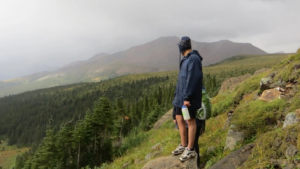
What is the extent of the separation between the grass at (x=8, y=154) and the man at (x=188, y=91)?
132278mm

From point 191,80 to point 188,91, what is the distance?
29 cm

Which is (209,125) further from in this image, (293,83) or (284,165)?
(284,165)

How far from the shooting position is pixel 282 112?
6395 mm

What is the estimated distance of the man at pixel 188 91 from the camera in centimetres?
528

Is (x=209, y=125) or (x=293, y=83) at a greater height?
(x=293, y=83)

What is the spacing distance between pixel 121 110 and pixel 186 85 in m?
45.5

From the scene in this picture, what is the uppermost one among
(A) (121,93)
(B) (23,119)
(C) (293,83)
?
(C) (293,83)

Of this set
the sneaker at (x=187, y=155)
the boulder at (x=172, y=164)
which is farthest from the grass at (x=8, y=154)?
the sneaker at (x=187, y=155)

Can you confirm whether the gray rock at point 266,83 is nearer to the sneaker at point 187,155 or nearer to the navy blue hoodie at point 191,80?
the navy blue hoodie at point 191,80

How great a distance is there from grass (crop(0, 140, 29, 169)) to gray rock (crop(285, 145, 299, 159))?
134614mm

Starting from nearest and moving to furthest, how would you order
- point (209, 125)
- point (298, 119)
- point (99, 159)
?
point (298, 119)
point (209, 125)
point (99, 159)

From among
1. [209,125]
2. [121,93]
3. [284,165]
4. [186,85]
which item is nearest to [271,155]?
[284,165]

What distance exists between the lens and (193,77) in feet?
17.3

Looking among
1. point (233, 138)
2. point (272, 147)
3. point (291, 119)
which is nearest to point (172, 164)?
point (233, 138)
